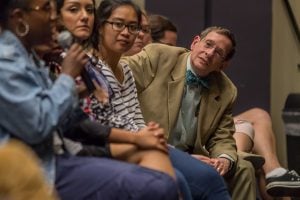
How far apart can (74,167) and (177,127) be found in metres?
1.20

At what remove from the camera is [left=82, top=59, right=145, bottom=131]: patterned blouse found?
7.77ft

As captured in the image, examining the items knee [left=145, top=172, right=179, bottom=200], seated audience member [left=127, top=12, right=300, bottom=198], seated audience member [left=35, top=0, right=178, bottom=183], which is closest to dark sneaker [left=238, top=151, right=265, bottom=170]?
seated audience member [left=127, top=12, right=300, bottom=198]

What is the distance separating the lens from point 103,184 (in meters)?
1.94

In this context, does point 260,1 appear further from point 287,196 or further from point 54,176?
point 54,176

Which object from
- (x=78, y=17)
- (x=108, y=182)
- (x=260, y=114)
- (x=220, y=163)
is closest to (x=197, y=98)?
(x=220, y=163)

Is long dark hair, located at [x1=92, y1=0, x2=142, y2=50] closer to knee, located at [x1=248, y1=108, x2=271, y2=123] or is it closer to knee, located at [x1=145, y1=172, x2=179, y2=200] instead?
knee, located at [x1=145, y1=172, x2=179, y2=200]

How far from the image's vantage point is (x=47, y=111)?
6.15 feet

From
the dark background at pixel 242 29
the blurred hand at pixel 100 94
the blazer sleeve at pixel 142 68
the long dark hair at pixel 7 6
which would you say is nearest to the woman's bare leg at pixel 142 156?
the blurred hand at pixel 100 94

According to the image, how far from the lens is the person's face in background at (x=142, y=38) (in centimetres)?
347

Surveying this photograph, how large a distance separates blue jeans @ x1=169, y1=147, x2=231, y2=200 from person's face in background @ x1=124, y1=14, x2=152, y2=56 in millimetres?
869

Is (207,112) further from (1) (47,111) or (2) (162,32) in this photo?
(1) (47,111)

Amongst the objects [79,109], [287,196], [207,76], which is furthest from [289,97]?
[79,109]

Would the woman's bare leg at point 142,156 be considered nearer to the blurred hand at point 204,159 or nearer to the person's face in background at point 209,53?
the blurred hand at point 204,159

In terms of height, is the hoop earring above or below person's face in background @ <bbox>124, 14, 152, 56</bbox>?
above
